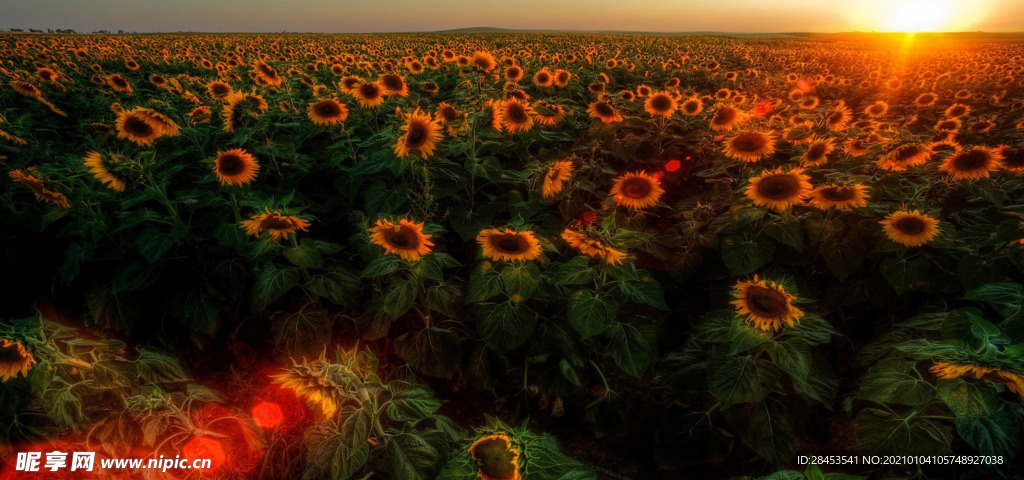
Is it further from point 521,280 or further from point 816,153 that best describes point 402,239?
point 816,153

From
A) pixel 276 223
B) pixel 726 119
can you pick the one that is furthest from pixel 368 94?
pixel 726 119

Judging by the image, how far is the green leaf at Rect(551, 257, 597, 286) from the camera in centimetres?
231

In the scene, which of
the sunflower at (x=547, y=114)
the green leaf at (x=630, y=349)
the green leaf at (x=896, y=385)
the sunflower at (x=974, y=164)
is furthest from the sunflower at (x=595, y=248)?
the sunflower at (x=974, y=164)

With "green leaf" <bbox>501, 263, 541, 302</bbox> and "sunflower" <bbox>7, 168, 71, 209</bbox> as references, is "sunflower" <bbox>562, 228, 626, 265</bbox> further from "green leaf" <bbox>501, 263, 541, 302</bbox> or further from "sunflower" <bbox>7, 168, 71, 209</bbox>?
"sunflower" <bbox>7, 168, 71, 209</bbox>

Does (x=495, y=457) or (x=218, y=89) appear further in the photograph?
(x=218, y=89)

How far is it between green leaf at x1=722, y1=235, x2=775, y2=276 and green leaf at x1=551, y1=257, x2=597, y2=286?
1.01 meters

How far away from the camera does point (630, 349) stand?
8.07 feet

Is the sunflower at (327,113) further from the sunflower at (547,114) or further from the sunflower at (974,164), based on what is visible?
the sunflower at (974,164)

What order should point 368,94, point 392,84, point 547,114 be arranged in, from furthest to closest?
point 392,84 < point 547,114 < point 368,94

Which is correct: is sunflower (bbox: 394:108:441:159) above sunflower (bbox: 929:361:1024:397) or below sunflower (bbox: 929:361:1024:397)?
above

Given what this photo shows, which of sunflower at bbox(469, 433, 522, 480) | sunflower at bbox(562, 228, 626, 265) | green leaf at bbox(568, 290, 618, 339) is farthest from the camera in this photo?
green leaf at bbox(568, 290, 618, 339)

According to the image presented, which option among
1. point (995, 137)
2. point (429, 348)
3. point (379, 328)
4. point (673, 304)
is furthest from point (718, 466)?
point (995, 137)

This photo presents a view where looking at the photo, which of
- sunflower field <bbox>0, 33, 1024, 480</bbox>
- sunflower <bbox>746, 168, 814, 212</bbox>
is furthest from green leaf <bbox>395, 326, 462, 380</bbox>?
sunflower <bbox>746, 168, 814, 212</bbox>

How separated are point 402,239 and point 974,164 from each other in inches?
171
